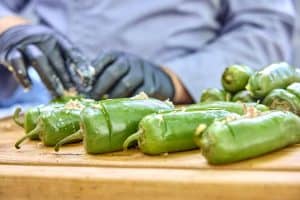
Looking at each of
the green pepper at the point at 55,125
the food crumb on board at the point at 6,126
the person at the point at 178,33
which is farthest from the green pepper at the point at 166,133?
the person at the point at 178,33

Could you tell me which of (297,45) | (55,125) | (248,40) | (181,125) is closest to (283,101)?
(181,125)

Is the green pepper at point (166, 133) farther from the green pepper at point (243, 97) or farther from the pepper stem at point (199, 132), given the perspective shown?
the green pepper at point (243, 97)

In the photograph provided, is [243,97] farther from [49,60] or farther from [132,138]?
[49,60]

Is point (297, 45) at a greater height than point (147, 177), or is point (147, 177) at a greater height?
point (147, 177)

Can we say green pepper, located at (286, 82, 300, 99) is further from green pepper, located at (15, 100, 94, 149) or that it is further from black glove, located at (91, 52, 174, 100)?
black glove, located at (91, 52, 174, 100)

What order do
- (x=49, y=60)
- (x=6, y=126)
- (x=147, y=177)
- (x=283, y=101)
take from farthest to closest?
(x=49, y=60) < (x=6, y=126) < (x=283, y=101) < (x=147, y=177)

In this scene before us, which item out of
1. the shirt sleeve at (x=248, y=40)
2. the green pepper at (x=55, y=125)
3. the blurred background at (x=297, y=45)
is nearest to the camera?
the green pepper at (x=55, y=125)
